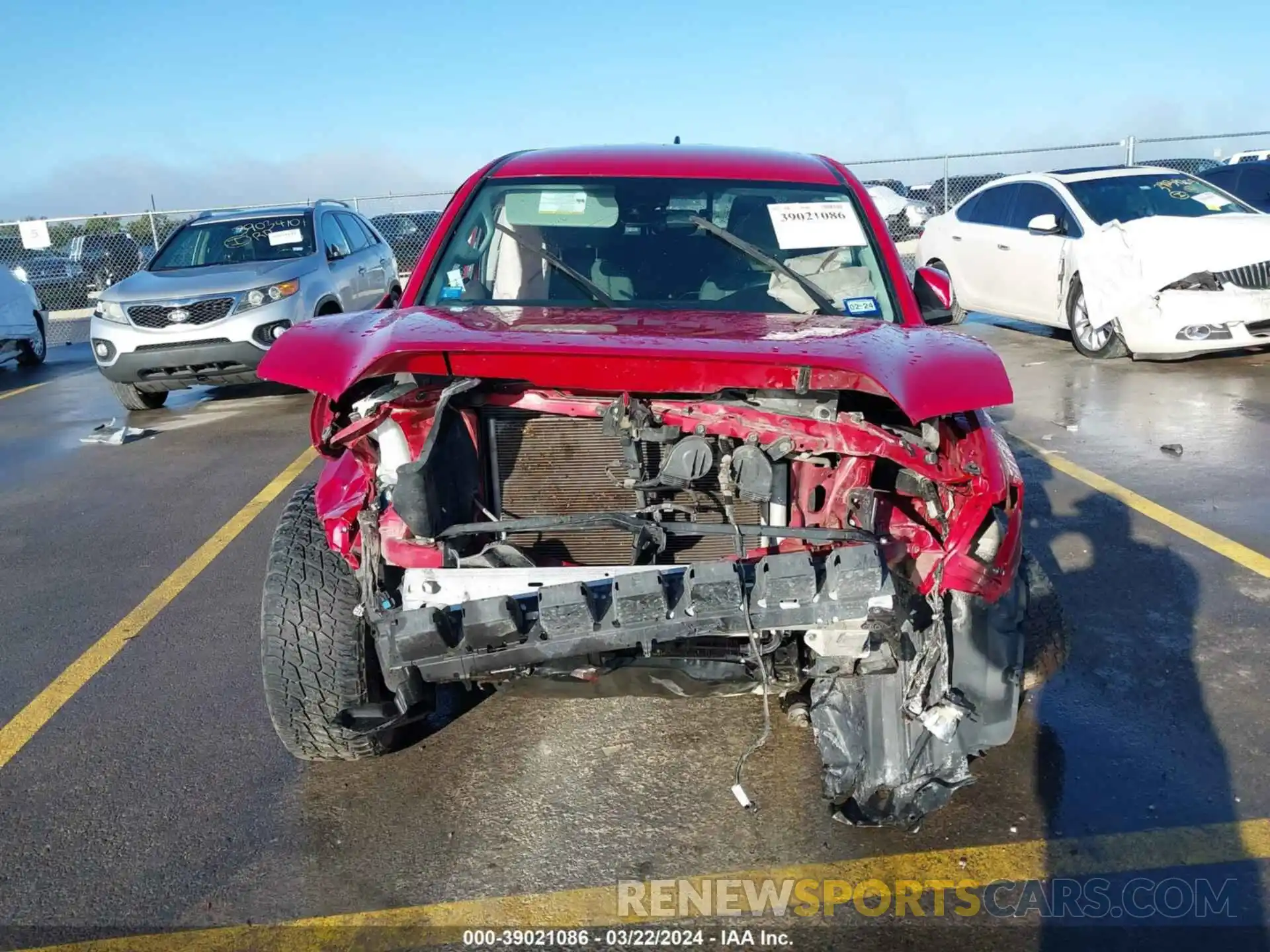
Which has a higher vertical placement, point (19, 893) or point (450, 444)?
point (450, 444)

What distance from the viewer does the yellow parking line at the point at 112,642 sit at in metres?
3.69

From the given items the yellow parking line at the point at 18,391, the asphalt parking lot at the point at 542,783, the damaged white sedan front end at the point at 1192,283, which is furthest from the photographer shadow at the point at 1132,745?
the yellow parking line at the point at 18,391

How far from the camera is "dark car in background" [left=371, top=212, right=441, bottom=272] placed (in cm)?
1761

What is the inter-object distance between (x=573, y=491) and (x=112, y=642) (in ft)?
8.19

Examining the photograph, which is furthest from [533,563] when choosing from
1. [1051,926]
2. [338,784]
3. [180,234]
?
[180,234]

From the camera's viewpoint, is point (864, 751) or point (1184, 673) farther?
point (1184, 673)

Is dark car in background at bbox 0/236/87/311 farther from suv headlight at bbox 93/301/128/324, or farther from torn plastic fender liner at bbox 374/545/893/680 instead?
torn plastic fender liner at bbox 374/545/893/680

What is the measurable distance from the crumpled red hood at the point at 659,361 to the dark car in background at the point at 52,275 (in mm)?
17974

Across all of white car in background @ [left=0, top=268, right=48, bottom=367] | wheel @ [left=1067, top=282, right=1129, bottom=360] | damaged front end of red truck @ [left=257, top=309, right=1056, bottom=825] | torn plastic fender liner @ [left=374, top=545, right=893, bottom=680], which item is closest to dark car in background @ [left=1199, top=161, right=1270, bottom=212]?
wheel @ [left=1067, top=282, right=1129, bottom=360]

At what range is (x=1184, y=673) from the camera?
12.2 ft

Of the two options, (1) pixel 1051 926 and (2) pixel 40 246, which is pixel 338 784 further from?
(2) pixel 40 246

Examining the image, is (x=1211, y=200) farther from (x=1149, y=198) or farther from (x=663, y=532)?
(x=663, y=532)

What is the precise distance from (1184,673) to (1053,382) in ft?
18.5

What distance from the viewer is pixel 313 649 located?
2.99m
